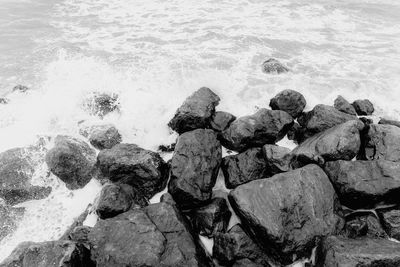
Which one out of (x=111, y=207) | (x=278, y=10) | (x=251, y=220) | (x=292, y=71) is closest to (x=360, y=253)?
(x=251, y=220)

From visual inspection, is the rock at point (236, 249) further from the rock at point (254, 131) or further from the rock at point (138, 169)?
the rock at point (254, 131)

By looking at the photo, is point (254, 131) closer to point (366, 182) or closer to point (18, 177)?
point (366, 182)

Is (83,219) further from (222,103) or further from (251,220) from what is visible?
(222,103)

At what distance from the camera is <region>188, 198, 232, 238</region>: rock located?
502 cm

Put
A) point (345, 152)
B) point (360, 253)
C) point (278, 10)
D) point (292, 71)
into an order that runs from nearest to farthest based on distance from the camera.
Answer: point (360, 253), point (345, 152), point (292, 71), point (278, 10)

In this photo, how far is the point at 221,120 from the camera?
6.63 metres

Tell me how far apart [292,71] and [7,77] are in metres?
7.77

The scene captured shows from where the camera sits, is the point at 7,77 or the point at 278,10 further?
the point at 278,10

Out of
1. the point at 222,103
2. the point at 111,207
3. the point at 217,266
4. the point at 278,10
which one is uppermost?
the point at 278,10

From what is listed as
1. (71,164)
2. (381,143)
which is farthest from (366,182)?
(71,164)

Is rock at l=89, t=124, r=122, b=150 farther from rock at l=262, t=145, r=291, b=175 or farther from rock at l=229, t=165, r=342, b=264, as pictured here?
rock at l=262, t=145, r=291, b=175

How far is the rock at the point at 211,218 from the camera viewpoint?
5020 millimetres

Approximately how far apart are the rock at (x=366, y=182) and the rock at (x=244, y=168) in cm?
113

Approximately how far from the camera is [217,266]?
4.72 meters
